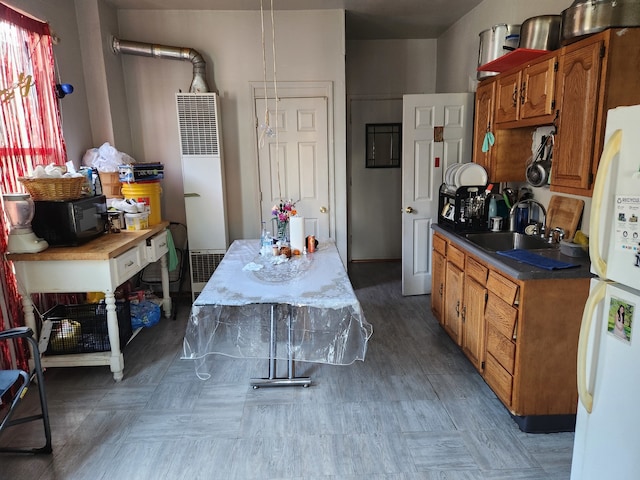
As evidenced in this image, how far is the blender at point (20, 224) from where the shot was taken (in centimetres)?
244

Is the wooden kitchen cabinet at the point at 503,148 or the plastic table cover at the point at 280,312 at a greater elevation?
the wooden kitchen cabinet at the point at 503,148

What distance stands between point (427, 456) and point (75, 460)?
1747 mm

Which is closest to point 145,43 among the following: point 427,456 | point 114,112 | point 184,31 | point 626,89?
point 184,31

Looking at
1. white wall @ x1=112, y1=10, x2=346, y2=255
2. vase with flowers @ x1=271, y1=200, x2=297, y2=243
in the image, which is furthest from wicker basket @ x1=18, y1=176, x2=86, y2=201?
white wall @ x1=112, y1=10, x2=346, y2=255

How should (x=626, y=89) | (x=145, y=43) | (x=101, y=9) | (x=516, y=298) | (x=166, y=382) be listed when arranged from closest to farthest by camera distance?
(x=626, y=89), (x=516, y=298), (x=166, y=382), (x=101, y=9), (x=145, y=43)

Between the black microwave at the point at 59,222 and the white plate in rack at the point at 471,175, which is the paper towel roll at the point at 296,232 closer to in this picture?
the black microwave at the point at 59,222

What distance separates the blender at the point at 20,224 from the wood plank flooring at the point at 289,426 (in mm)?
941

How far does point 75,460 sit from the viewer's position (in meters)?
2.03

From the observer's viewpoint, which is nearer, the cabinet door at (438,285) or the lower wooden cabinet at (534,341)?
the lower wooden cabinet at (534,341)

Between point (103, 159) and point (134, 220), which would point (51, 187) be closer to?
point (134, 220)

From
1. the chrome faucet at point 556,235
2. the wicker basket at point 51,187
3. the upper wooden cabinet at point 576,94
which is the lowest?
the chrome faucet at point 556,235

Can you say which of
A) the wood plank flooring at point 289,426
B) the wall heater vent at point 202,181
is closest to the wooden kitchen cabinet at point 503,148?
the wood plank flooring at point 289,426

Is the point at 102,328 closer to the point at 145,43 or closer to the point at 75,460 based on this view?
the point at 75,460

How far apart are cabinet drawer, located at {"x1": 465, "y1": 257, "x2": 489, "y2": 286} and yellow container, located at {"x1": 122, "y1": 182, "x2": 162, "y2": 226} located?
261cm
